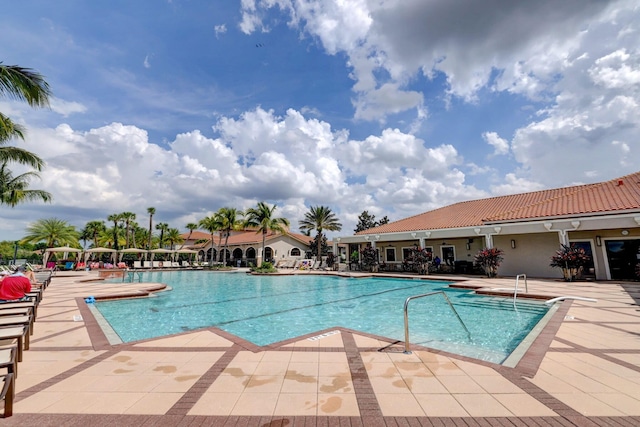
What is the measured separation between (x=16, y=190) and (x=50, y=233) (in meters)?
24.1

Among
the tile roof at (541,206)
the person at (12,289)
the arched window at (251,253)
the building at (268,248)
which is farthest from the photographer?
the arched window at (251,253)

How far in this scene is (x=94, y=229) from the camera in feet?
162

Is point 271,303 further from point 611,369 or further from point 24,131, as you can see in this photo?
point 24,131

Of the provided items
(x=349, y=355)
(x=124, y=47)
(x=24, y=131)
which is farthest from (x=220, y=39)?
(x=349, y=355)

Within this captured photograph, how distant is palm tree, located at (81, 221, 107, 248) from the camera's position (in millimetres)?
48184

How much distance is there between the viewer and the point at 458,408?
9.41 ft

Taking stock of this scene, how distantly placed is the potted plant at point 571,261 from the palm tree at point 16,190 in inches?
1227

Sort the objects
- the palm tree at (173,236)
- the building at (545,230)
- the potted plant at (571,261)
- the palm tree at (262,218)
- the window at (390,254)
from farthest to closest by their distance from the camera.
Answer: the palm tree at (173,236) < the palm tree at (262,218) < the window at (390,254) < the building at (545,230) < the potted plant at (571,261)

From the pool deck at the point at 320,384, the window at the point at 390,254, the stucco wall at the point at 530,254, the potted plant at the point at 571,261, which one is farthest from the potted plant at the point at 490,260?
the pool deck at the point at 320,384

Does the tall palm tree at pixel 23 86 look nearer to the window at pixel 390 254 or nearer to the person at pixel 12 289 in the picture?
the person at pixel 12 289

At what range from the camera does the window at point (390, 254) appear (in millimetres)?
25750

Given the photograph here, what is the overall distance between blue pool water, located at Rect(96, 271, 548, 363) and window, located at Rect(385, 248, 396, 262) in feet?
39.8

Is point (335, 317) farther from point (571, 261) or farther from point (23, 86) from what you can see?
point (571, 261)

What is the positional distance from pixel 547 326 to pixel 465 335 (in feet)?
5.51
